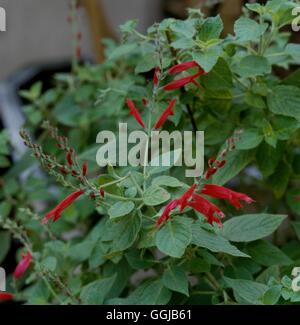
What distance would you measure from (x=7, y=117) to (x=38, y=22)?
1.61m

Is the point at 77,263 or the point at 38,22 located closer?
the point at 77,263

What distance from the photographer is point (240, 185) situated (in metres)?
1.50

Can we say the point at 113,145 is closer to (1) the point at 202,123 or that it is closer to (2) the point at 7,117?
(1) the point at 202,123

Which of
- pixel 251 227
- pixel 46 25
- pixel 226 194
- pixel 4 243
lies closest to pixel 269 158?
pixel 251 227

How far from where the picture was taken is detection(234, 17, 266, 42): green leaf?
3.23 feet

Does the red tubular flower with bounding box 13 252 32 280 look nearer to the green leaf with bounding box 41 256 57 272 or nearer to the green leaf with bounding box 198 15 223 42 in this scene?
the green leaf with bounding box 41 256 57 272

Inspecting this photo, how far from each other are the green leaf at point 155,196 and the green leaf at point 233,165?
0.67ft

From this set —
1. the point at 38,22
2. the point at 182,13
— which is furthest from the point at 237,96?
the point at 38,22

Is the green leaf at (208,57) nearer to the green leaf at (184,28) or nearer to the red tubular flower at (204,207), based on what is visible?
the green leaf at (184,28)

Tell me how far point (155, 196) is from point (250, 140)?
26 centimetres

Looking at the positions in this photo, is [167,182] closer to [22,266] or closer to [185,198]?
[185,198]

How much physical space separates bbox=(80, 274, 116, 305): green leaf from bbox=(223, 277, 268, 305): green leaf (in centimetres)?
17

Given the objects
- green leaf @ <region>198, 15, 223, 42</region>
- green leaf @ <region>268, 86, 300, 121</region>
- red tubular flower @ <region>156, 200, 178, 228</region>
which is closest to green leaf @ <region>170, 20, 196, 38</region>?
green leaf @ <region>198, 15, 223, 42</region>

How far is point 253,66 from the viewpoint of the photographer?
1.05m
